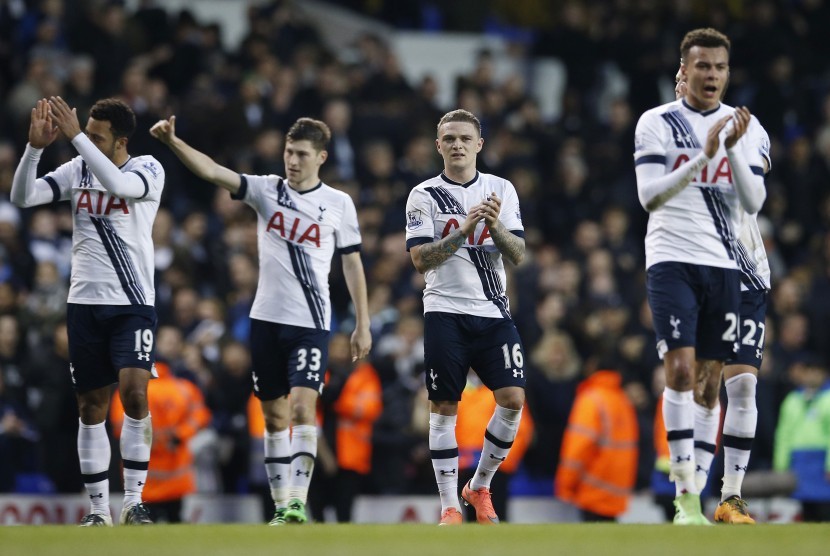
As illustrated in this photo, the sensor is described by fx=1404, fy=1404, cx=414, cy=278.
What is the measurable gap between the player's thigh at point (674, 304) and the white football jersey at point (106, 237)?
3709 mm

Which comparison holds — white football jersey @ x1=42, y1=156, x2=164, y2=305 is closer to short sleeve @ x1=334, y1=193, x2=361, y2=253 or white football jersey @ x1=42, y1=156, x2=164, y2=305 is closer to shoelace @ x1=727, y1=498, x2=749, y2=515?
short sleeve @ x1=334, y1=193, x2=361, y2=253

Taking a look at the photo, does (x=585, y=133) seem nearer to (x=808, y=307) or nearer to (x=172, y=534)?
(x=808, y=307)

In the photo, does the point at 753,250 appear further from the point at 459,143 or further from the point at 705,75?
the point at 459,143

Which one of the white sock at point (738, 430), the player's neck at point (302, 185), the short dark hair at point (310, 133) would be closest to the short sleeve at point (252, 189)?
the player's neck at point (302, 185)

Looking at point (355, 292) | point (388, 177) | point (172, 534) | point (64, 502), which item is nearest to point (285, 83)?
point (388, 177)

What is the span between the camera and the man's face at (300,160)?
1098 centimetres

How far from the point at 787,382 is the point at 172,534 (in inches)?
421

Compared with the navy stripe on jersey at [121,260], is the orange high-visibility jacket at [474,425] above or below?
below

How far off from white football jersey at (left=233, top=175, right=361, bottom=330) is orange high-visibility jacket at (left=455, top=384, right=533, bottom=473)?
4118 millimetres

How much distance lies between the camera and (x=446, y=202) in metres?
10.3

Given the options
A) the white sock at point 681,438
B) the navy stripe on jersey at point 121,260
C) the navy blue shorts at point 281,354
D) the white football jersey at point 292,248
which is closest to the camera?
the white sock at point 681,438

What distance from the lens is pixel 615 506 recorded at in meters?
14.9

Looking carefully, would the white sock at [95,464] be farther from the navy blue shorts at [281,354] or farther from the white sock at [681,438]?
the white sock at [681,438]

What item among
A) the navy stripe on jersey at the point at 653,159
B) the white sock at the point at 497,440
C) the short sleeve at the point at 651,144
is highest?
the short sleeve at the point at 651,144
